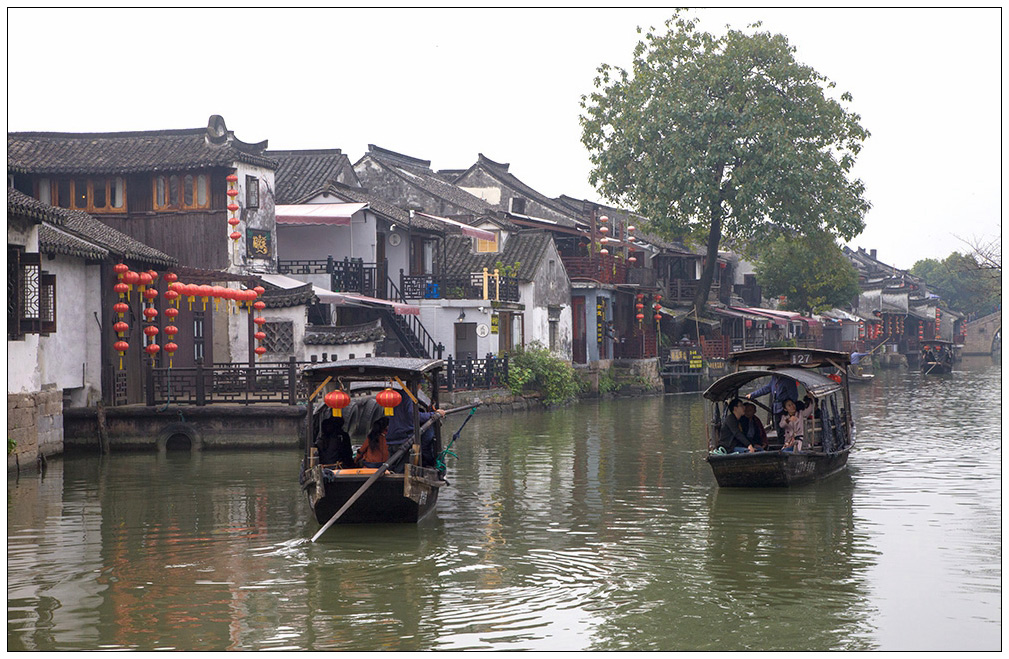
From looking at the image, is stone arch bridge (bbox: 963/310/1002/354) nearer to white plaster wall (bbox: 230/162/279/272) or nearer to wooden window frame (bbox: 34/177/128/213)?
white plaster wall (bbox: 230/162/279/272)

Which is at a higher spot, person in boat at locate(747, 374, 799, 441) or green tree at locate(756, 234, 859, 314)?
green tree at locate(756, 234, 859, 314)

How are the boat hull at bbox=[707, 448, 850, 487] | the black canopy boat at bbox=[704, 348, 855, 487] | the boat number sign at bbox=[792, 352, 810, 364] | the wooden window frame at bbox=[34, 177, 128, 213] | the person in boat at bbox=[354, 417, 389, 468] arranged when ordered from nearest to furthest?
the person in boat at bbox=[354, 417, 389, 468] < the boat hull at bbox=[707, 448, 850, 487] < the black canopy boat at bbox=[704, 348, 855, 487] < the boat number sign at bbox=[792, 352, 810, 364] < the wooden window frame at bbox=[34, 177, 128, 213]

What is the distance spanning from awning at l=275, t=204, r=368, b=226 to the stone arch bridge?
6205 centimetres

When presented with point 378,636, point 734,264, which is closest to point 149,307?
point 378,636

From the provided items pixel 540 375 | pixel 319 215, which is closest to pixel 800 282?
pixel 540 375

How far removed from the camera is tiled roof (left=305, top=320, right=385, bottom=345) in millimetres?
27406

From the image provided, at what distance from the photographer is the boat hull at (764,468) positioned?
663 inches

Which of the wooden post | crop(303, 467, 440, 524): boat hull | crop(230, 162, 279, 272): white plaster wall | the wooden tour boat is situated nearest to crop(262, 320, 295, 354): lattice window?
crop(230, 162, 279, 272): white plaster wall

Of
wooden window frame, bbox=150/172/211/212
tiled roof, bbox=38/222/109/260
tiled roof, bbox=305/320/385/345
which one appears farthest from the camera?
wooden window frame, bbox=150/172/211/212

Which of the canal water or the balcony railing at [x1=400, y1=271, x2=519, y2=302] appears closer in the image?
the canal water

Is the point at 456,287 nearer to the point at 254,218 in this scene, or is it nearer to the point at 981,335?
the point at 254,218

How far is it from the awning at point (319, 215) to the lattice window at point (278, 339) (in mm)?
4835

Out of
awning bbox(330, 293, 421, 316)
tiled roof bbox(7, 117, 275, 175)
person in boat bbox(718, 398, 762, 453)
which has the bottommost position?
person in boat bbox(718, 398, 762, 453)

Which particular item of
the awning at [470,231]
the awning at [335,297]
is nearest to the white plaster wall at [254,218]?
the awning at [335,297]
